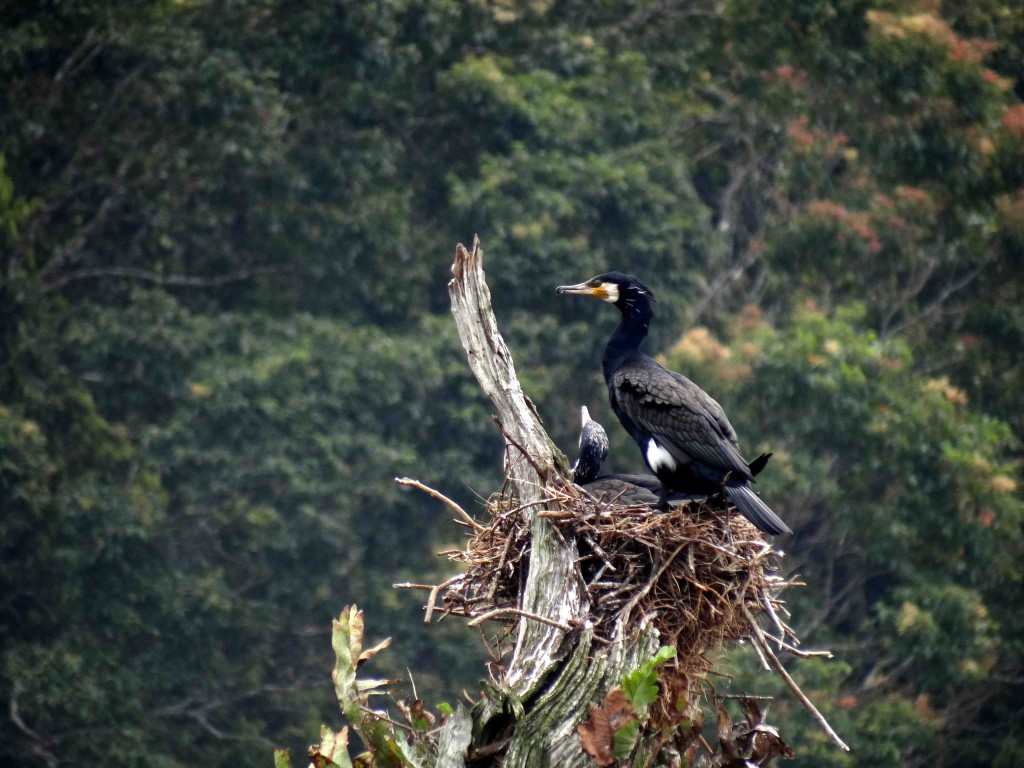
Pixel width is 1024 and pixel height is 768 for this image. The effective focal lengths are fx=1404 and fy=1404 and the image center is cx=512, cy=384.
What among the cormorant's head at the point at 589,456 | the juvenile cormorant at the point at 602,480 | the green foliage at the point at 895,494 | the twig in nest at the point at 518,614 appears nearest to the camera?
the twig in nest at the point at 518,614

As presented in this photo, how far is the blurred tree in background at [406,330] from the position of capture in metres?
14.8

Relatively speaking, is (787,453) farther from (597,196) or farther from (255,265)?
(255,265)

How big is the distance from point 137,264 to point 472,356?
11.8m

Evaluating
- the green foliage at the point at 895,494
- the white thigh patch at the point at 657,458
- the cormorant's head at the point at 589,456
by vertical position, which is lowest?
the green foliage at the point at 895,494

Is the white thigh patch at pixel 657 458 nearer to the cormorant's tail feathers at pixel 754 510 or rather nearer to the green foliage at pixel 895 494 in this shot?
the cormorant's tail feathers at pixel 754 510

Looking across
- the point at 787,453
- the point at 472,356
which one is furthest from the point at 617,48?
the point at 472,356

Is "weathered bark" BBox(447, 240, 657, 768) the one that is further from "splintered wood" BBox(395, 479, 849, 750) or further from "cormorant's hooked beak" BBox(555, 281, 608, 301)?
"cormorant's hooked beak" BBox(555, 281, 608, 301)

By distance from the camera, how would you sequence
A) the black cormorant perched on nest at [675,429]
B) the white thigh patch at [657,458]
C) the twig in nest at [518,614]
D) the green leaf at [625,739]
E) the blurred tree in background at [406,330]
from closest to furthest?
the green leaf at [625,739] → the twig in nest at [518,614] → the black cormorant perched on nest at [675,429] → the white thigh patch at [657,458] → the blurred tree in background at [406,330]

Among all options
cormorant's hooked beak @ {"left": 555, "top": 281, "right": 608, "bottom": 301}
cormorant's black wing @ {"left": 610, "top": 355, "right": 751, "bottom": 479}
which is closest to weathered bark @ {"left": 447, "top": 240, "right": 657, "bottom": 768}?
cormorant's black wing @ {"left": 610, "top": 355, "right": 751, "bottom": 479}

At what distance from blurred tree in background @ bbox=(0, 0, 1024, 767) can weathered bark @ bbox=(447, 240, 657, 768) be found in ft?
29.7

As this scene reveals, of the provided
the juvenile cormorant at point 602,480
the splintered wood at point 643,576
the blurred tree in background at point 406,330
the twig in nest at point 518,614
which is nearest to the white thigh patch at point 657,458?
the juvenile cormorant at point 602,480

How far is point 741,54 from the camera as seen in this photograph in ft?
54.5

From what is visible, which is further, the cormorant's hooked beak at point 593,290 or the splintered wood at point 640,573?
the cormorant's hooked beak at point 593,290

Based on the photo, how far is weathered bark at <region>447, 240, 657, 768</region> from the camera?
5.13 meters
